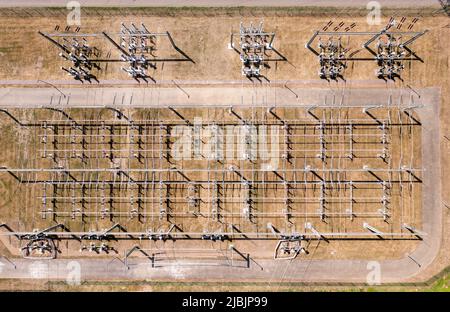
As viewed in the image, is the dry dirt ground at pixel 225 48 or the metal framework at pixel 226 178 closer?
the metal framework at pixel 226 178

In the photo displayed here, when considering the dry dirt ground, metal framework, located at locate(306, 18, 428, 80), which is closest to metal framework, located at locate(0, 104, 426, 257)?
the dry dirt ground

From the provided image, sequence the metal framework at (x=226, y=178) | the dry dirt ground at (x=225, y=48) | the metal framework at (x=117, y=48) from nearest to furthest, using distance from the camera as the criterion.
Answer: the metal framework at (x=226, y=178)
the dry dirt ground at (x=225, y=48)
the metal framework at (x=117, y=48)

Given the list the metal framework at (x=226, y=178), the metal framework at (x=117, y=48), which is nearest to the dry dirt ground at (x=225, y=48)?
the metal framework at (x=117, y=48)

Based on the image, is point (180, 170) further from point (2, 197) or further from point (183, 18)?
point (2, 197)

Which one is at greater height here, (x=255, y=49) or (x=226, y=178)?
(x=255, y=49)

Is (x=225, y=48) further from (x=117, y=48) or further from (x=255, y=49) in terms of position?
(x=117, y=48)

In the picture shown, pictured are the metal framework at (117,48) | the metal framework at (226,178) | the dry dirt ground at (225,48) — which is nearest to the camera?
the metal framework at (226,178)

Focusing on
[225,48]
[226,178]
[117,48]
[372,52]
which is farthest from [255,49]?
[117,48]

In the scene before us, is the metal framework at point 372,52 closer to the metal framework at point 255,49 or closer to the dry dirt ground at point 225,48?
the dry dirt ground at point 225,48

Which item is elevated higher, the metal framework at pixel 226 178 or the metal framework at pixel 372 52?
the metal framework at pixel 372 52

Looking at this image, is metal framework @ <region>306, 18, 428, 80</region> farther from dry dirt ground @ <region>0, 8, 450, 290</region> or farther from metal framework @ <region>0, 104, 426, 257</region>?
metal framework @ <region>0, 104, 426, 257</region>
